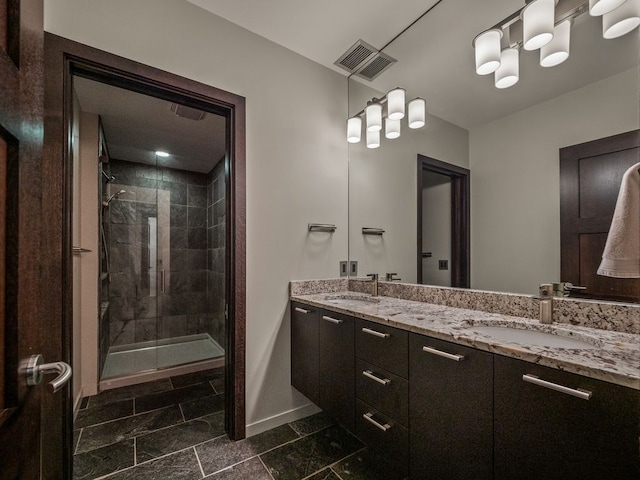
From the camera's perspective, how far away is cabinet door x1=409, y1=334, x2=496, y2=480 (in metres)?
0.93

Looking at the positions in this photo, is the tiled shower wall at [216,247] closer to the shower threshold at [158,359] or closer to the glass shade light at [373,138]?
the shower threshold at [158,359]

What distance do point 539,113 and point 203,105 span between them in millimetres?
1767

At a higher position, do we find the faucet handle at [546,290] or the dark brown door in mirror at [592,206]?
the dark brown door in mirror at [592,206]

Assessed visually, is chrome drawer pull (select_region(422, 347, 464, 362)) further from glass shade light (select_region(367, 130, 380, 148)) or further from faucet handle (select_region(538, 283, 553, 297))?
glass shade light (select_region(367, 130, 380, 148))

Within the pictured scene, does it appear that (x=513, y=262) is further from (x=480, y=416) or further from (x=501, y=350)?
(x=480, y=416)

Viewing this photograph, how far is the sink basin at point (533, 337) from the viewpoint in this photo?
108 cm

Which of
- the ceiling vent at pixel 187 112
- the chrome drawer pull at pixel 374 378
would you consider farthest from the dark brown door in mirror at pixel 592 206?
the ceiling vent at pixel 187 112

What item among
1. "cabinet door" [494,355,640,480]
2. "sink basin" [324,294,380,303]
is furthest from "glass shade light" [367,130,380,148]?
"cabinet door" [494,355,640,480]

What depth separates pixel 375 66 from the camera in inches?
82.3

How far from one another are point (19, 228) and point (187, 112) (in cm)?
230

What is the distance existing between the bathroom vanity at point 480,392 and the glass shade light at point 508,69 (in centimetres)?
111

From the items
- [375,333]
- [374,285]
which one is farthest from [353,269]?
[375,333]

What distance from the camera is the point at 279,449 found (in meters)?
1.69

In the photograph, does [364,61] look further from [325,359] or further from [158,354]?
[158,354]
